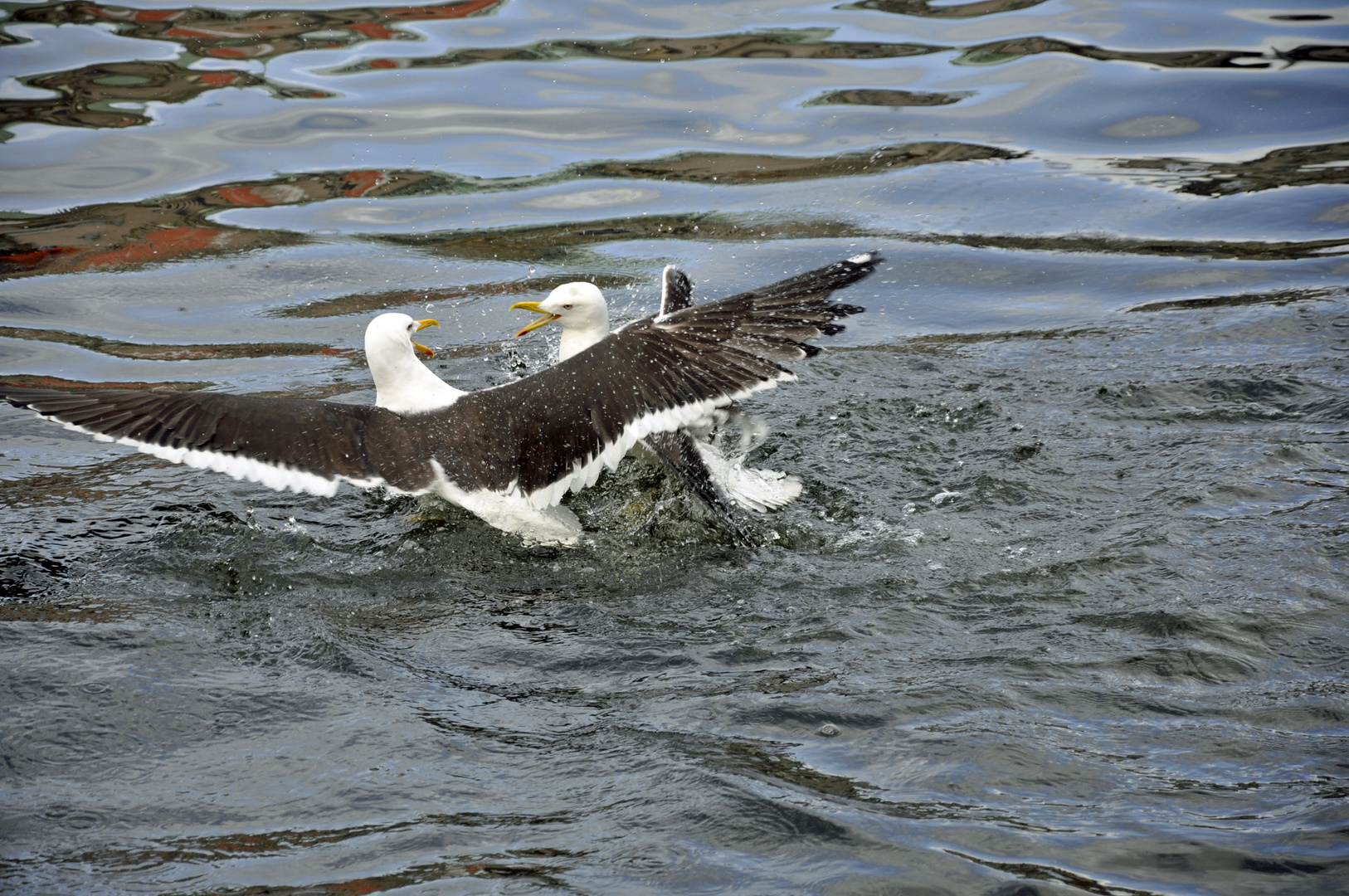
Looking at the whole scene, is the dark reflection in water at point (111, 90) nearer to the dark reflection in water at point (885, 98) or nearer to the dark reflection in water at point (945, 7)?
the dark reflection in water at point (885, 98)

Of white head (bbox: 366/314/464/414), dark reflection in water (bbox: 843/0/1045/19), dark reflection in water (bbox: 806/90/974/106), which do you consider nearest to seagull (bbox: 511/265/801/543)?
white head (bbox: 366/314/464/414)

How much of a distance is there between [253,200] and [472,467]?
237 inches

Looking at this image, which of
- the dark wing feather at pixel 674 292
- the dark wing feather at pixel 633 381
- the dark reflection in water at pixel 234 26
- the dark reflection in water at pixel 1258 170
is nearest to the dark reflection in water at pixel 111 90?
the dark reflection in water at pixel 234 26

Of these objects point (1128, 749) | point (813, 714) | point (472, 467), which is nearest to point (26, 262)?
point (472, 467)

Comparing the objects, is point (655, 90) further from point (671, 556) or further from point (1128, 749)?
point (1128, 749)

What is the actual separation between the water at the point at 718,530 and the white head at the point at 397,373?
0.53 meters

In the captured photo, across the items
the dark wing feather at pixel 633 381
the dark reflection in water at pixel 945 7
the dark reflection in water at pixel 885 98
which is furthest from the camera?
the dark reflection in water at pixel 945 7

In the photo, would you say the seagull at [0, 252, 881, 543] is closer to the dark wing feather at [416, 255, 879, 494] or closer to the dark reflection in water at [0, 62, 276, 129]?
the dark wing feather at [416, 255, 879, 494]

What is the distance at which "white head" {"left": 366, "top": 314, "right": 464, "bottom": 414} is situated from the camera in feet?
18.9

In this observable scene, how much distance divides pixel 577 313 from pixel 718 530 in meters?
1.73

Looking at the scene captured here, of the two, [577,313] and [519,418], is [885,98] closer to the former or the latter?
[577,313]

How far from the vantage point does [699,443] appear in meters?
6.05

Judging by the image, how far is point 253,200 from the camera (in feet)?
33.9

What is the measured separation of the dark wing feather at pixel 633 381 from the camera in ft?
16.2
